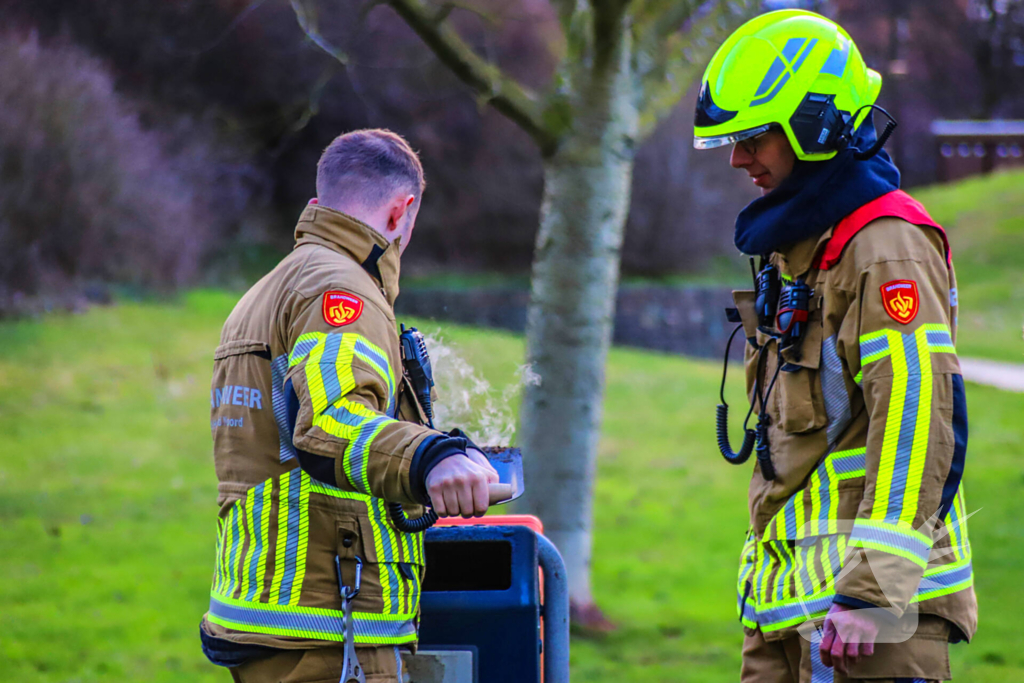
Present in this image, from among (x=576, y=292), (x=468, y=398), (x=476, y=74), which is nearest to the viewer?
(x=468, y=398)

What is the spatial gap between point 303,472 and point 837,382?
1.25 metres

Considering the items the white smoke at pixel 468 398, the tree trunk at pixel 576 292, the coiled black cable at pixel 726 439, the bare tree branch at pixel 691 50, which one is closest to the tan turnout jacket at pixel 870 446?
the coiled black cable at pixel 726 439

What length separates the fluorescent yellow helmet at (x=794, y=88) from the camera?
2357 millimetres

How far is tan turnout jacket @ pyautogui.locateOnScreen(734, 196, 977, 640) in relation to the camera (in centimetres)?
205

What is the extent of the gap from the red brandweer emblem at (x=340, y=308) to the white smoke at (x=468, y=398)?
2.15ft

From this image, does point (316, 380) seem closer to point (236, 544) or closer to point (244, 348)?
point (244, 348)

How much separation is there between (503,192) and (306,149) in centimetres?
530

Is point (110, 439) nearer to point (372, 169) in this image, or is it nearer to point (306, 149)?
point (372, 169)

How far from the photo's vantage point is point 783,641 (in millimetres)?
2363

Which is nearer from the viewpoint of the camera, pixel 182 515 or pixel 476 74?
pixel 476 74

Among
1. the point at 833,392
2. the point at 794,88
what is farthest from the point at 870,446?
the point at 794,88

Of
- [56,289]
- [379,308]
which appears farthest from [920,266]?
[56,289]

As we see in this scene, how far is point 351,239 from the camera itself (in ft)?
7.31

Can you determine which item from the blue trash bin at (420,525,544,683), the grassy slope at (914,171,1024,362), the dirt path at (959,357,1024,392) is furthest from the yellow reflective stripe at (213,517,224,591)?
the grassy slope at (914,171,1024,362)
